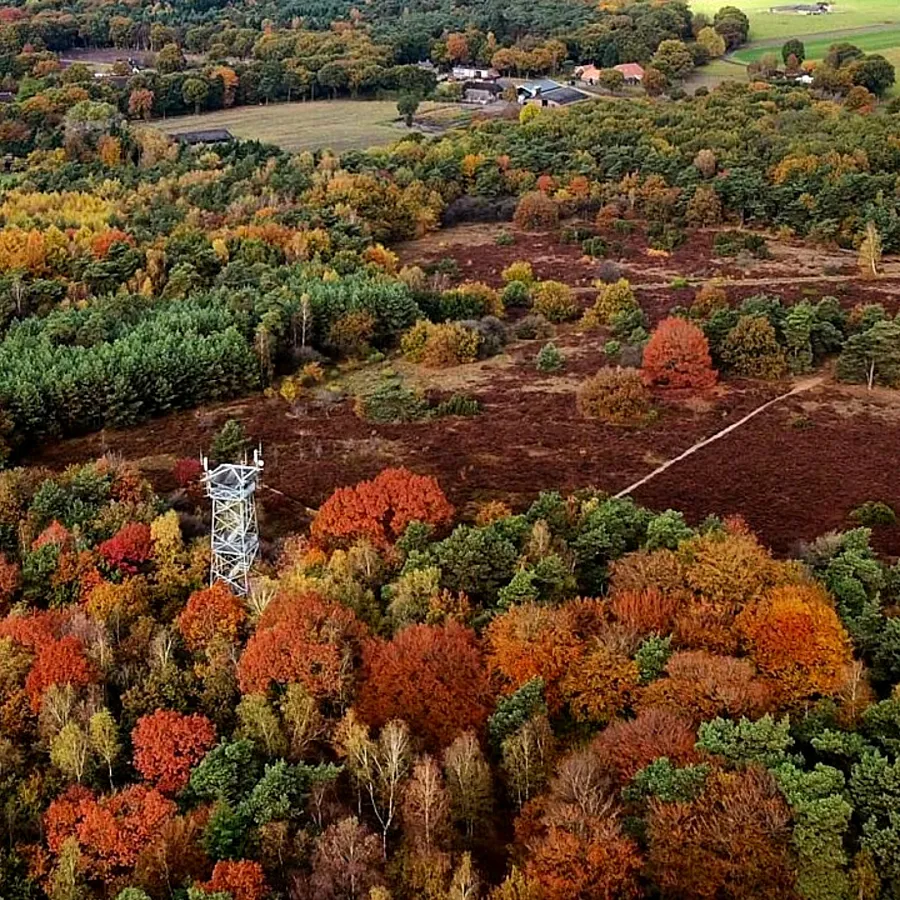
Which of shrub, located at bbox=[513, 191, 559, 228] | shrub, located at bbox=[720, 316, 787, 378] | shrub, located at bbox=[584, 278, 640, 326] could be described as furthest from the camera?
shrub, located at bbox=[513, 191, 559, 228]

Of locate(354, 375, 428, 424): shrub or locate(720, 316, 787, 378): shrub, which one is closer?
locate(354, 375, 428, 424): shrub

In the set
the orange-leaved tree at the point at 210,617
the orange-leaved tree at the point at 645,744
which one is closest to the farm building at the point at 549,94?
the orange-leaved tree at the point at 210,617

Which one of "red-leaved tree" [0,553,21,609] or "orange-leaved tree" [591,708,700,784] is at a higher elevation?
"orange-leaved tree" [591,708,700,784]

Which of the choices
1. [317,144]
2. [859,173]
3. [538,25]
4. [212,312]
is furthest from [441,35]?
[212,312]

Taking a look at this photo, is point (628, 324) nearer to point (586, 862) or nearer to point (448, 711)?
point (448, 711)

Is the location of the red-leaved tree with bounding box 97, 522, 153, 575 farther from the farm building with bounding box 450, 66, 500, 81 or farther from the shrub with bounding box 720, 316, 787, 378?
the farm building with bounding box 450, 66, 500, 81

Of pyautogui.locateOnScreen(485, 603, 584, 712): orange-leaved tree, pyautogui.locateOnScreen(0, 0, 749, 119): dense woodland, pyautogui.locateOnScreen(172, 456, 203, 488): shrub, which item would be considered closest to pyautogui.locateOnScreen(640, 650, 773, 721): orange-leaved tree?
pyautogui.locateOnScreen(485, 603, 584, 712): orange-leaved tree
